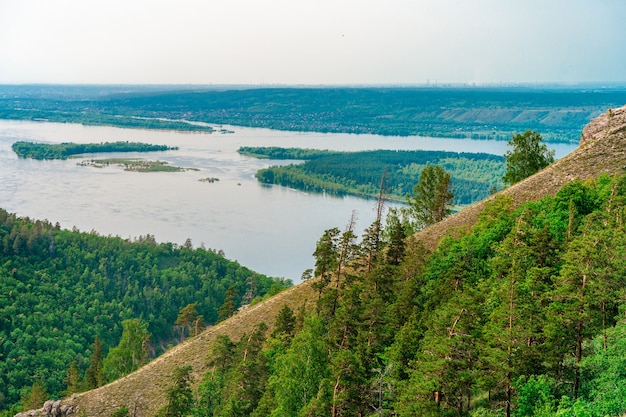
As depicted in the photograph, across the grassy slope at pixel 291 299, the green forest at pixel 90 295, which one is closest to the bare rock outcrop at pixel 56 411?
the grassy slope at pixel 291 299

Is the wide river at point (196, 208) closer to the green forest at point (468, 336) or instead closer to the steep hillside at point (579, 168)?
the steep hillside at point (579, 168)

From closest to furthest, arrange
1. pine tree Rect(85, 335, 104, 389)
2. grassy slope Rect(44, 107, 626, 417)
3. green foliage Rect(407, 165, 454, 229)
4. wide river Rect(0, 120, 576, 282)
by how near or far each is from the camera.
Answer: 1. grassy slope Rect(44, 107, 626, 417)
2. pine tree Rect(85, 335, 104, 389)
3. green foliage Rect(407, 165, 454, 229)
4. wide river Rect(0, 120, 576, 282)

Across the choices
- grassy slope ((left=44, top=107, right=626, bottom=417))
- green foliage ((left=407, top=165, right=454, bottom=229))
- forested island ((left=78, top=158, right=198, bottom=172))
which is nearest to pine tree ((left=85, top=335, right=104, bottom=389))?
grassy slope ((left=44, top=107, right=626, bottom=417))

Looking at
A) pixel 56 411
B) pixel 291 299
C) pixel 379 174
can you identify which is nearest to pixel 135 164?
pixel 379 174

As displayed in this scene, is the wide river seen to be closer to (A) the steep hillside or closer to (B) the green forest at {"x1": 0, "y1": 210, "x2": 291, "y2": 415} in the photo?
(B) the green forest at {"x1": 0, "y1": 210, "x2": 291, "y2": 415}

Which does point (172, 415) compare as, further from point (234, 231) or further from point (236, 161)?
point (236, 161)

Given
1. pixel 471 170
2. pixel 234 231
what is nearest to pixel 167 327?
pixel 234 231

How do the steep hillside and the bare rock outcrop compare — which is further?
the steep hillside
